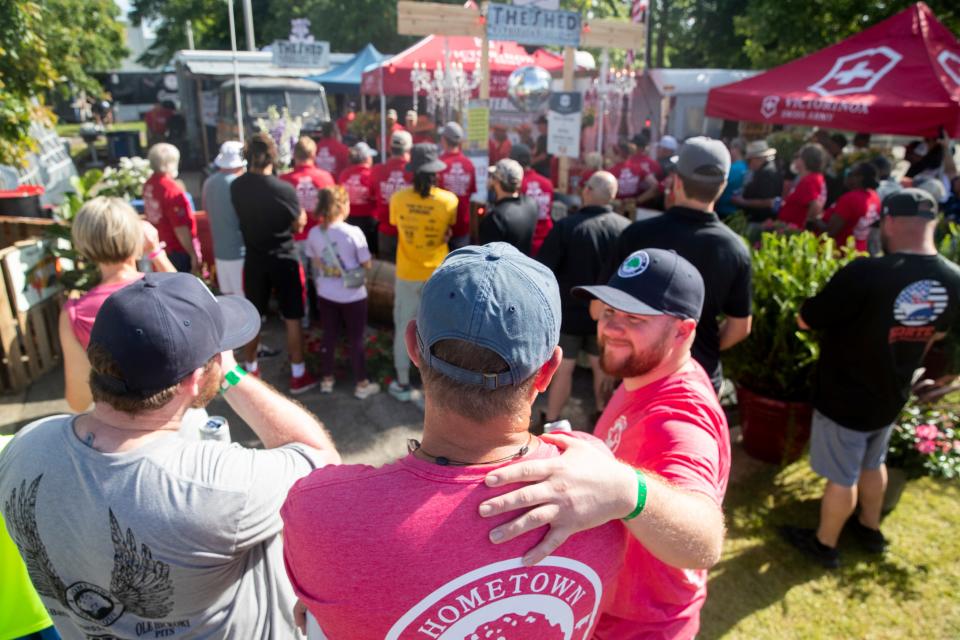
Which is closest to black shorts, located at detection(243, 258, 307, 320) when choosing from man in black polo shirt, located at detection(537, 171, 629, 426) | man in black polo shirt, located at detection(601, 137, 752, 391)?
man in black polo shirt, located at detection(537, 171, 629, 426)

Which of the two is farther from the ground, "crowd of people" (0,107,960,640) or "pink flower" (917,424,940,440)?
"crowd of people" (0,107,960,640)

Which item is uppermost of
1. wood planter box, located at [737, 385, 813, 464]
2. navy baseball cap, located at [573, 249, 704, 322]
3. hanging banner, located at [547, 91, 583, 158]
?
hanging banner, located at [547, 91, 583, 158]

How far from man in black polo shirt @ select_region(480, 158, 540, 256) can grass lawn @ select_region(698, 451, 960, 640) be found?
2467 mm

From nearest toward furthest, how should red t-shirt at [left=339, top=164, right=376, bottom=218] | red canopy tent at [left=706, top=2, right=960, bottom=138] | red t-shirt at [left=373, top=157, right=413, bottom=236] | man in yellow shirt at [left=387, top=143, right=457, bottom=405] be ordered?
man in yellow shirt at [left=387, top=143, right=457, bottom=405], red canopy tent at [left=706, top=2, right=960, bottom=138], red t-shirt at [left=373, top=157, right=413, bottom=236], red t-shirt at [left=339, top=164, right=376, bottom=218]

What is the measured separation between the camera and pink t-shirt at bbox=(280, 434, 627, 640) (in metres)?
1.01

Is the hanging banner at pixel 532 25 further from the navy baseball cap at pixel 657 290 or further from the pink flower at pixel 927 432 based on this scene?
the navy baseball cap at pixel 657 290

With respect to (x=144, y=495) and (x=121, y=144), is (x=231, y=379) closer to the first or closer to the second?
(x=144, y=495)

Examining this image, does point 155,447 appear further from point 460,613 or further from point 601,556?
point 601,556

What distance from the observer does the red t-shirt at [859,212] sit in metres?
5.95

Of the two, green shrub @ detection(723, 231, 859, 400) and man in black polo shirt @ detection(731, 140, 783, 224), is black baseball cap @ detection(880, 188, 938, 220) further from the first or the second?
man in black polo shirt @ detection(731, 140, 783, 224)

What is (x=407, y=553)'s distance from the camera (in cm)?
101

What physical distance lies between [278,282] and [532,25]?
12.5ft

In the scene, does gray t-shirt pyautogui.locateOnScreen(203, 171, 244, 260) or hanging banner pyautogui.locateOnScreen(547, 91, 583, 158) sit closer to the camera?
gray t-shirt pyautogui.locateOnScreen(203, 171, 244, 260)

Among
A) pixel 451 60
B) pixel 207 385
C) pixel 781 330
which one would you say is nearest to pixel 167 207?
pixel 207 385
